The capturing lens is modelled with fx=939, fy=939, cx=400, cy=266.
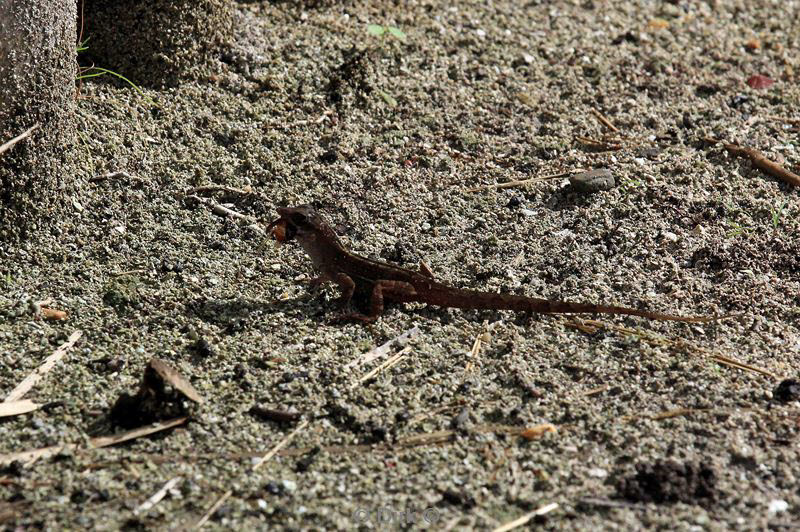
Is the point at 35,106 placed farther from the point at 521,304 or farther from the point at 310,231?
the point at 521,304

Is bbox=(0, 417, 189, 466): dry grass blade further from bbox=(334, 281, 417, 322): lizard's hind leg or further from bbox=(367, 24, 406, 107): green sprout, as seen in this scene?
bbox=(367, 24, 406, 107): green sprout

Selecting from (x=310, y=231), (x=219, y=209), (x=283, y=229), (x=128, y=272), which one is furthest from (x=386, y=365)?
(x=219, y=209)

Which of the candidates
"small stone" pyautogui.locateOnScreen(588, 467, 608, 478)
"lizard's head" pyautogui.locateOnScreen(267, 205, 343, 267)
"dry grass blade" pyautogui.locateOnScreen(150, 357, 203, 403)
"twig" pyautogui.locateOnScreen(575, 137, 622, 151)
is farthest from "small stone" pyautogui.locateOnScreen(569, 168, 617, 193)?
"dry grass blade" pyautogui.locateOnScreen(150, 357, 203, 403)

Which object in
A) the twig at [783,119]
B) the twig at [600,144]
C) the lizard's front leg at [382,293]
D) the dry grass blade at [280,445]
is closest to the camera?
the dry grass blade at [280,445]

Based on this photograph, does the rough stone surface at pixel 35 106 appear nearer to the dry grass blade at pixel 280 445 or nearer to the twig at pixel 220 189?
the twig at pixel 220 189

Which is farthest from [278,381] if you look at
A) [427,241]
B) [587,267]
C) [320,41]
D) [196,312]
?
[320,41]

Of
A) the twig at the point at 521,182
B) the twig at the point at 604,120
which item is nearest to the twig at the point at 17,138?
the twig at the point at 521,182
